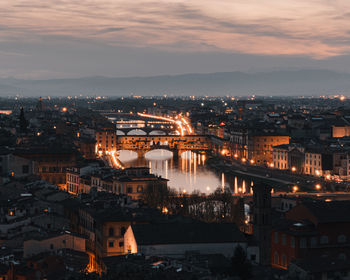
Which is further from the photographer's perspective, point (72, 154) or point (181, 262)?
point (72, 154)

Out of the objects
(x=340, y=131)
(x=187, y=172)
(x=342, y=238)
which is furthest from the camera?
(x=340, y=131)

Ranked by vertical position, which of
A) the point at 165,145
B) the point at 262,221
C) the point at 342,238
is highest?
the point at 262,221

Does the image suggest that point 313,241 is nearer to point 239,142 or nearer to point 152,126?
point 239,142

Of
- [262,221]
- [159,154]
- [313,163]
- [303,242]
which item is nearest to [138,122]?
[159,154]

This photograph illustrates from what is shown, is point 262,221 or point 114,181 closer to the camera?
point 262,221

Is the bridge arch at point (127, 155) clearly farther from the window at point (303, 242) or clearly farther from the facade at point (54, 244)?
the window at point (303, 242)

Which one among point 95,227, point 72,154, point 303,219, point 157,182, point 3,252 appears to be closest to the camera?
point 3,252

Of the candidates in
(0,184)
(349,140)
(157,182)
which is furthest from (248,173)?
(0,184)

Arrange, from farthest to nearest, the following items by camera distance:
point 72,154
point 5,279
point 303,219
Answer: point 72,154
point 303,219
point 5,279

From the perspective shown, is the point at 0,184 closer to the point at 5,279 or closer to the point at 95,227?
the point at 95,227
